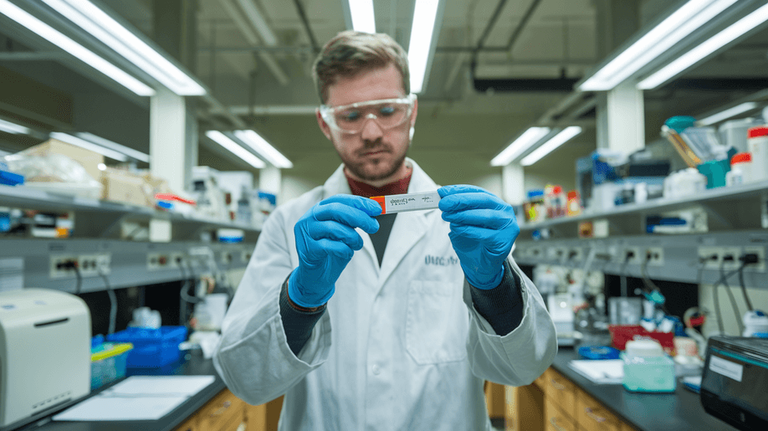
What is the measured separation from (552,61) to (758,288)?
4.14 m

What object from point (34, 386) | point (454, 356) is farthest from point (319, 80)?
point (34, 386)

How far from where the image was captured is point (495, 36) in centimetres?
555

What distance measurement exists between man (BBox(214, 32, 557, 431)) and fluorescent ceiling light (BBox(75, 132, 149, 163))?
6016 millimetres

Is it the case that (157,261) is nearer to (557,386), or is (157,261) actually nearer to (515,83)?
(557,386)

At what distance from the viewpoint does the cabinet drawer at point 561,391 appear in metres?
2.10

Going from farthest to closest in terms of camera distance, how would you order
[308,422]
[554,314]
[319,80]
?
[554,314]
[319,80]
[308,422]

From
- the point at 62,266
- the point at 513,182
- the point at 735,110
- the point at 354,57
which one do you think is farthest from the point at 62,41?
the point at 513,182

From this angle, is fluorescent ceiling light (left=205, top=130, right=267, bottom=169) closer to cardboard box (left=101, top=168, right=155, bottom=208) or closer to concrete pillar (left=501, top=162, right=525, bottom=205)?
cardboard box (left=101, top=168, right=155, bottom=208)

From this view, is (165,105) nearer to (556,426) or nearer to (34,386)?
(34,386)

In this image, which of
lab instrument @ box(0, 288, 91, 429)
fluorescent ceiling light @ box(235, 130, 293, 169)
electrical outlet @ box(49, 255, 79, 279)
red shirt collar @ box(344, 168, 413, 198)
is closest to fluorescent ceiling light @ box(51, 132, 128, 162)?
fluorescent ceiling light @ box(235, 130, 293, 169)

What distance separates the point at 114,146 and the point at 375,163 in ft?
21.0

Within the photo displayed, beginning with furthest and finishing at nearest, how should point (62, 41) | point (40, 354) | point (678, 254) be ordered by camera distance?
point (678, 254) → point (62, 41) → point (40, 354)

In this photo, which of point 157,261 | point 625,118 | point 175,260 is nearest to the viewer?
point 157,261

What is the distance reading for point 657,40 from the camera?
205 centimetres
